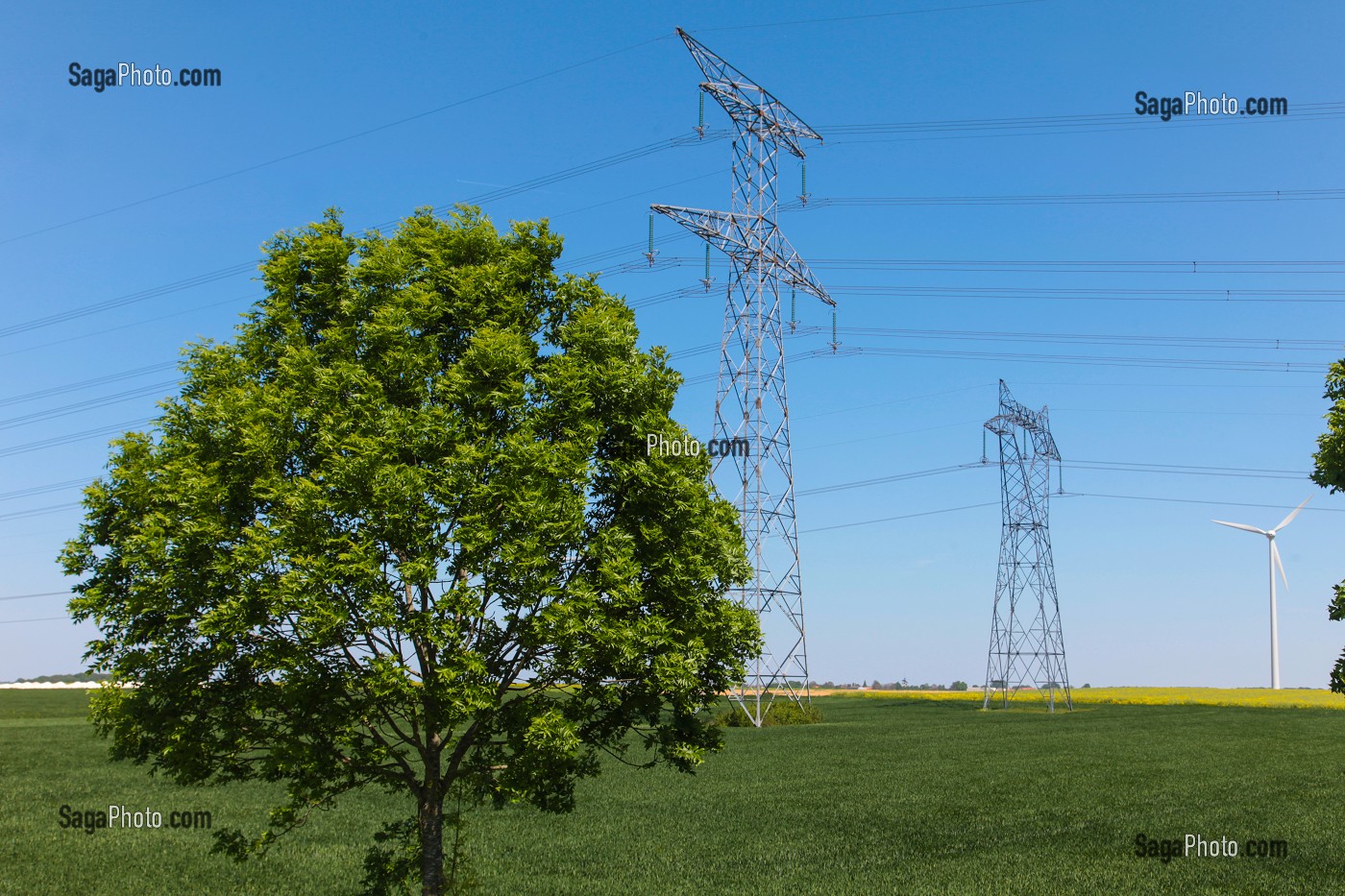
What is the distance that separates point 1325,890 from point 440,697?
2356 centimetres

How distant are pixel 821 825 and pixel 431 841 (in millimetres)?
20673

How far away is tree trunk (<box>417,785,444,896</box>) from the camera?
19.0m

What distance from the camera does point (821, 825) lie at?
3597cm

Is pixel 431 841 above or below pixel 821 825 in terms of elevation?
above

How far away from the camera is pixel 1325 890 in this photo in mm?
24922

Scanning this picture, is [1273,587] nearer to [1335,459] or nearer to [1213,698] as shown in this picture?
[1213,698]

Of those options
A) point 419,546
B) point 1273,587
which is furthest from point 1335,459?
point 1273,587

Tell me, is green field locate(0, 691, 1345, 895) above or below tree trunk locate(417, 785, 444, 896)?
below

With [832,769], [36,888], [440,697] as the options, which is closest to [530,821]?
[36,888]

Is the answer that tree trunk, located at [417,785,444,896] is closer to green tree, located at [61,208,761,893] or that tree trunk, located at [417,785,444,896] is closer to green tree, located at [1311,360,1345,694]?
green tree, located at [61,208,761,893]

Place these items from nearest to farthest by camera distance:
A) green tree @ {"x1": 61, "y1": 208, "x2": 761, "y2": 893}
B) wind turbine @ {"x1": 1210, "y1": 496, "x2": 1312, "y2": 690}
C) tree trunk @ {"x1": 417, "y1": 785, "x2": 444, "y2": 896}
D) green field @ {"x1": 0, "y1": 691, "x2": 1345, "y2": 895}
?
green tree @ {"x1": 61, "y1": 208, "x2": 761, "y2": 893}, tree trunk @ {"x1": 417, "y1": 785, "x2": 444, "y2": 896}, green field @ {"x1": 0, "y1": 691, "x2": 1345, "y2": 895}, wind turbine @ {"x1": 1210, "y1": 496, "x2": 1312, "y2": 690}

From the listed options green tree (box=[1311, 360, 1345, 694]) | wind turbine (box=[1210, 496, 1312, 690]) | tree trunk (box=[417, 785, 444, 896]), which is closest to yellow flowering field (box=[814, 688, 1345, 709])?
wind turbine (box=[1210, 496, 1312, 690])

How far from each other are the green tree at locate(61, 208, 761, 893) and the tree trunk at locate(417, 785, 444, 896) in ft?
0.14

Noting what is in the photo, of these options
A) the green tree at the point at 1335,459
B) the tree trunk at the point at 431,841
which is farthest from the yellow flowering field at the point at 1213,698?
the tree trunk at the point at 431,841
